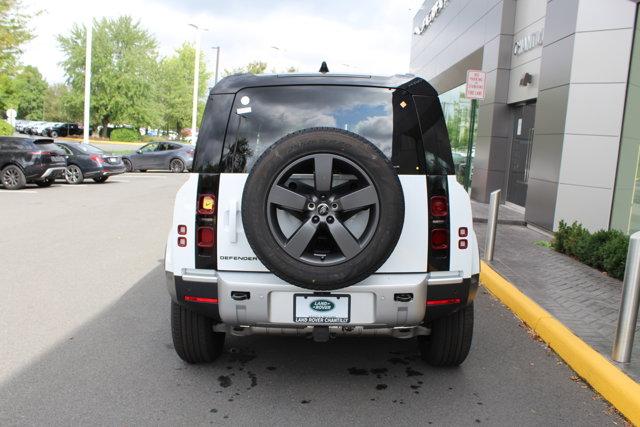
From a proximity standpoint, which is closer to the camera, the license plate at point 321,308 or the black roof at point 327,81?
the license plate at point 321,308

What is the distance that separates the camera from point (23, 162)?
17344 mm

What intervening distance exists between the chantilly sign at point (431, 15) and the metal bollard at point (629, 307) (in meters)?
19.8

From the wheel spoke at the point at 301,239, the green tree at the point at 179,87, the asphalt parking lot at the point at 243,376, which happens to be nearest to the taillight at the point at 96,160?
the asphalt parking lot at the point at 243,376

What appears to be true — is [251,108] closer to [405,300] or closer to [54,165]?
[405,300]

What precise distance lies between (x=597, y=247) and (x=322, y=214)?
6040 mm

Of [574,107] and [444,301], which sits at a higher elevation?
[574,107]

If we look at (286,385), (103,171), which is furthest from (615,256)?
(103,171)

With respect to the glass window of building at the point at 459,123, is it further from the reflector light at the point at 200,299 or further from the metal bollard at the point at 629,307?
the reflector light at the point at 200,299

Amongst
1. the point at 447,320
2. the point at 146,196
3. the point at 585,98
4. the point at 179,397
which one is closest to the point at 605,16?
the point at 585,98

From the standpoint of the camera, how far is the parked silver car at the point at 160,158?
26.4 metres

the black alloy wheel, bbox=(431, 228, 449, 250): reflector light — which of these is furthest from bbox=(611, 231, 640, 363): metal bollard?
the black alloy wheel

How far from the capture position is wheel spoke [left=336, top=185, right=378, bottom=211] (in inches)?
130

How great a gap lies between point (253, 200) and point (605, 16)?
8738mm

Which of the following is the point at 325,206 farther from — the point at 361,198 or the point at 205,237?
the point at 205,237
